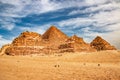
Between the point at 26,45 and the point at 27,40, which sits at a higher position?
the point at 27,40

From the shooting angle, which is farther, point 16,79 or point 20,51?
point 20,51

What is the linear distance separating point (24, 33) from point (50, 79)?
161193 mm

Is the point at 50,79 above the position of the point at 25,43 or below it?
below

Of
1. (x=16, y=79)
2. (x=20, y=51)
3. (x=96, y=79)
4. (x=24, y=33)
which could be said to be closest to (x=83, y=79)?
(x=96, y=79)

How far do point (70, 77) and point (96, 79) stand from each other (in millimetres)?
2289

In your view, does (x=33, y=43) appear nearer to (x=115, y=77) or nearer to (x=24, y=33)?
(x=24, y=33)

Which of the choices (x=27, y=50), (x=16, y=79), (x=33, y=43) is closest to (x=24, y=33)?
(x=33, y=43)

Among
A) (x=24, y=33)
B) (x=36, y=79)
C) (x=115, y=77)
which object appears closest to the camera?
(x=115, y=77)

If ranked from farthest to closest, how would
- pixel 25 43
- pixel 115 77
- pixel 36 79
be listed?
pixel 25 43 → pixel 36 79 → pixel 115 77

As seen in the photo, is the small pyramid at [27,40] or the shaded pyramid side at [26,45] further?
the small pyramid at [27,40]

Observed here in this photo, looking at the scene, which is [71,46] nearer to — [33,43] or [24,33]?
[33,43]

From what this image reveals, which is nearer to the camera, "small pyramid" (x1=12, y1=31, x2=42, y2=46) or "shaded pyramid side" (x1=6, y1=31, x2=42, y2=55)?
"shaded pyramid side" (x1=6, y1=31, x2=42, y2=55)

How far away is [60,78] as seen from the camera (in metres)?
18.8

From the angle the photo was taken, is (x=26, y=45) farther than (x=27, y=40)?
No
